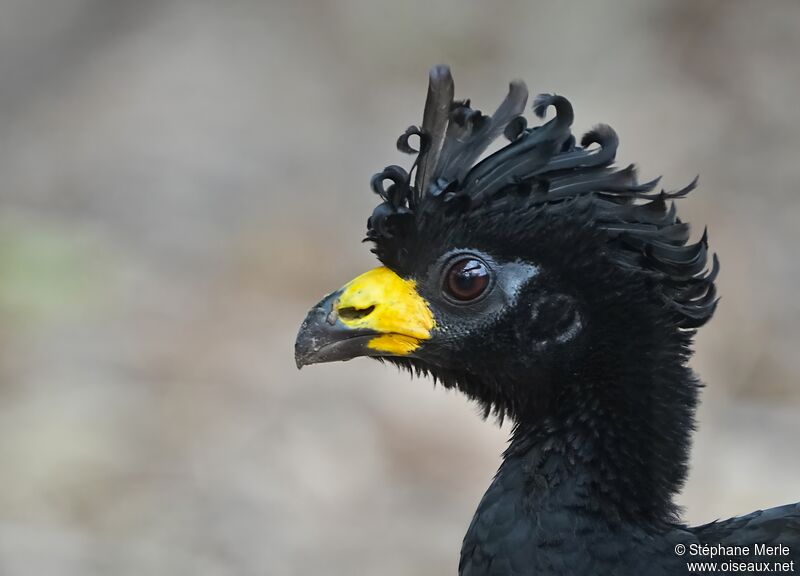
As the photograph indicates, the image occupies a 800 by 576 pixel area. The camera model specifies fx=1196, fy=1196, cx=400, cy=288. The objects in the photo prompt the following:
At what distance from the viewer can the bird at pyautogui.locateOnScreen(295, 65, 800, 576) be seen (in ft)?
13.5

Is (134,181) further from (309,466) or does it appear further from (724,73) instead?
(724,73)

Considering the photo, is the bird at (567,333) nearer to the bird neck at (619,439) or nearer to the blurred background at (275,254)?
the bird neck at (619,439)

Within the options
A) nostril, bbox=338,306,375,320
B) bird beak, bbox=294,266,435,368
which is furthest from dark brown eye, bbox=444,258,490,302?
nostril, bbox=338,306,375,320

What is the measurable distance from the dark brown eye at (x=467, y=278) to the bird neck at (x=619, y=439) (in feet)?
1.49

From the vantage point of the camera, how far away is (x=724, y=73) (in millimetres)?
14281

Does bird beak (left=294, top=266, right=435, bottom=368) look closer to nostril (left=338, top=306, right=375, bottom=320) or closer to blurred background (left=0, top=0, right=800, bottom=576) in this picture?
nostril (left=338, top=306, right=375, bottom=320)

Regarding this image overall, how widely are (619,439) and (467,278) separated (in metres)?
0.78

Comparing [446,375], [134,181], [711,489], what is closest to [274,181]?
[134,181]

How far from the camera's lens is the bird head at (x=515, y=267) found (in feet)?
13.6

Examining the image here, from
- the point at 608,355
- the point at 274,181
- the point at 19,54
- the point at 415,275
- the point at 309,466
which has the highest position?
the point at 19,54

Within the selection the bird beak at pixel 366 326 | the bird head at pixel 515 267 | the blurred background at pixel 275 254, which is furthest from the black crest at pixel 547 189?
the blurred background at pixel 275 254

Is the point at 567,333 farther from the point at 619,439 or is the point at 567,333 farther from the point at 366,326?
the point at 366,326

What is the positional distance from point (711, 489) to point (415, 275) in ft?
18.4

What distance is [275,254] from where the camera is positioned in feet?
40.7
